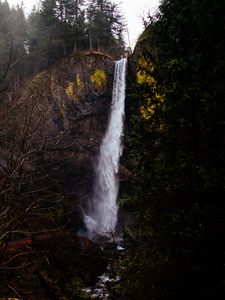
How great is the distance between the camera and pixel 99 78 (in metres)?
30.0

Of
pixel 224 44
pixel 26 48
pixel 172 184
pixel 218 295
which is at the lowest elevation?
pixel 218 295

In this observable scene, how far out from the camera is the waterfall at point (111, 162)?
27719 mm

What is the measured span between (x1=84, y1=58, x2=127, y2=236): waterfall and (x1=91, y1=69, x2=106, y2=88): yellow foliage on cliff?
3.38 feet

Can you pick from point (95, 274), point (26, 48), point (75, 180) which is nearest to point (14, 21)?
point (26, 48)

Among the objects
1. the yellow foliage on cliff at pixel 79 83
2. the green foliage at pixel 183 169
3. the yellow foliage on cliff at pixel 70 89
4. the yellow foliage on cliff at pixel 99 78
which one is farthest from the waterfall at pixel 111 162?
the green foliage at pixel 183 169

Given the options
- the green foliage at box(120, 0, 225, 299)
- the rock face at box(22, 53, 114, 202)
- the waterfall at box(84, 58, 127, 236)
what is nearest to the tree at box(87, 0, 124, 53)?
the rock face at box(22, 53, 114, 202)

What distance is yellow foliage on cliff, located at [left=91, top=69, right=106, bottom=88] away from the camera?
97.7 feet

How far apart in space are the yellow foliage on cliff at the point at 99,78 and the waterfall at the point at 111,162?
1030 mm

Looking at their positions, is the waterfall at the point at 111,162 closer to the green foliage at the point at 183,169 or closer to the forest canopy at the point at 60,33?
the forest canopy at the point at 60,33

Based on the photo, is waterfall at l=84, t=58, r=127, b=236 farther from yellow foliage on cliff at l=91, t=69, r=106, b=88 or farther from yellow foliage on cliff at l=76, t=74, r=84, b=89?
yellow foliage on cliff at l=76, t=74, r=84, b=89

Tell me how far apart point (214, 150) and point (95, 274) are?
11000 mm

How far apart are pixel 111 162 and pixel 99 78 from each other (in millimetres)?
7360

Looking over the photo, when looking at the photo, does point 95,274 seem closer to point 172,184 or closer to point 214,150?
point 172,184

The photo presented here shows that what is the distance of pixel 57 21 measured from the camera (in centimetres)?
3544
